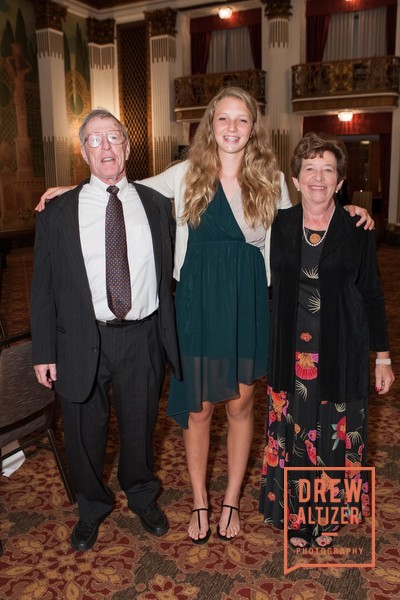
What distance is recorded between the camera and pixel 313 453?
7.69 feet

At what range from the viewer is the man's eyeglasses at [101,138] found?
2133 mm

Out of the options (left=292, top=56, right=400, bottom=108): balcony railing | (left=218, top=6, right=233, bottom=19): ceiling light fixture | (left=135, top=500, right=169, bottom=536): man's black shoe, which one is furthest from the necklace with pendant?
(left=218, top=6, right=233, bottom=19): ceiling light fixture

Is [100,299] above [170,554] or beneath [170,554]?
above

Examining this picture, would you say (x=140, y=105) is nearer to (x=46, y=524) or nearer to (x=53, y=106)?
(x=53, y=106)

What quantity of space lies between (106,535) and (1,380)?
0.89 metres

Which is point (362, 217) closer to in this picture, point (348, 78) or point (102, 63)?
point (348, 78)

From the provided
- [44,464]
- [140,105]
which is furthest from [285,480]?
[140,105]

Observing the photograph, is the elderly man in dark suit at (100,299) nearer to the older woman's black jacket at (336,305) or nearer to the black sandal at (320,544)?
the older woman's black jacket at (336,305)

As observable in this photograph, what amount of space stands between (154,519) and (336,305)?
1.34 meters

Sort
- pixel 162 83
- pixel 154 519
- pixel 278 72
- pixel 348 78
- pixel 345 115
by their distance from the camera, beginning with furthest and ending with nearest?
1. pixel 162 83
2. pixel 345 115
3. pixel 278 72
4. pixel 348 78
5. pixel 154 519

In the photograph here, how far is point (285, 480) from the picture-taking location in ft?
7.71

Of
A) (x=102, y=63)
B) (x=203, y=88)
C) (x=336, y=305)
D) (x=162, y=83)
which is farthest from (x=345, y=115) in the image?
(x=336, y=305)

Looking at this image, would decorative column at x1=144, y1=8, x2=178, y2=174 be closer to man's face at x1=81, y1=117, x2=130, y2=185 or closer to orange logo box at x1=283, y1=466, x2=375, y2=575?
man's face at x1=81, y1=117, x2=130, y2=185

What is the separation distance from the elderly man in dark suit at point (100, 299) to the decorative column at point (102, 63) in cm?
1466
